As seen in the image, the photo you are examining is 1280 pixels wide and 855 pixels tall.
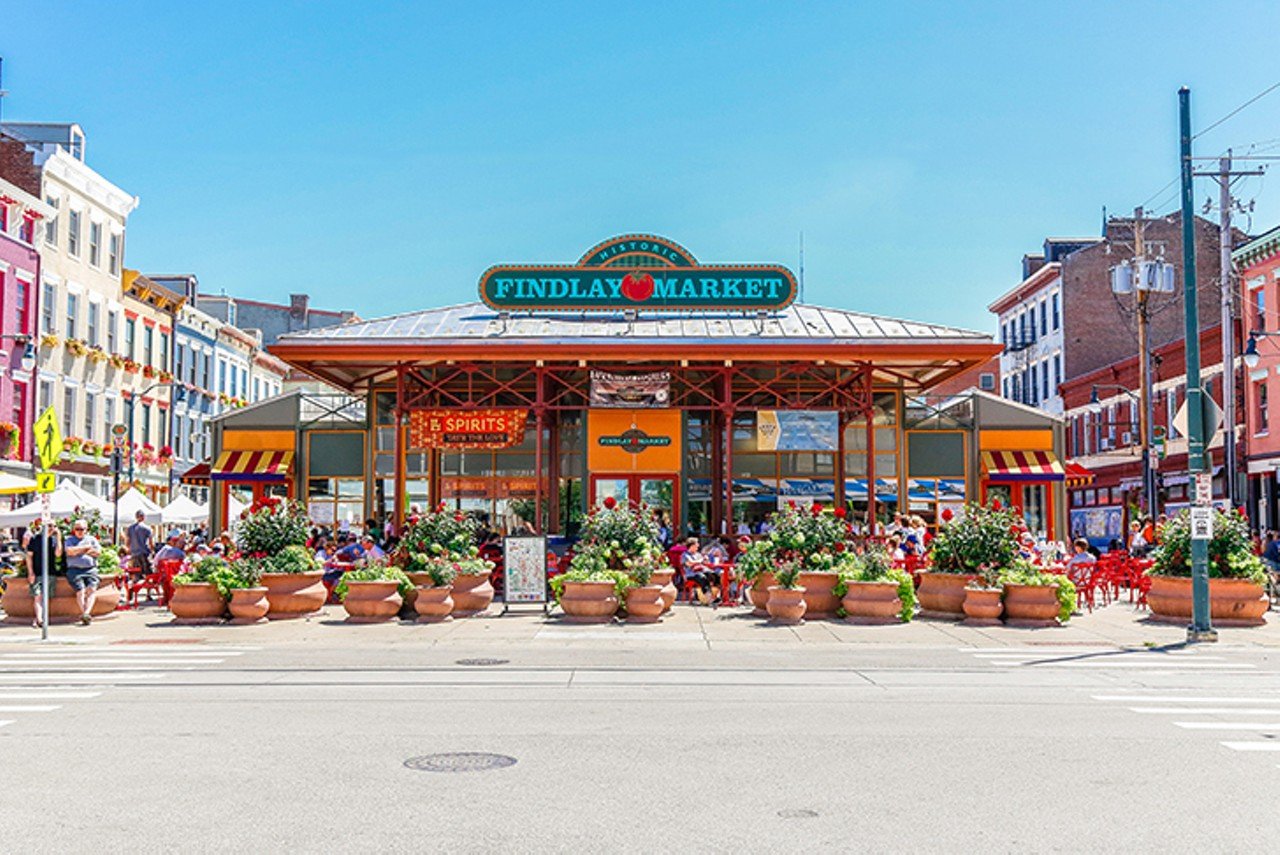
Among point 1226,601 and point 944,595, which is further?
point 944,595

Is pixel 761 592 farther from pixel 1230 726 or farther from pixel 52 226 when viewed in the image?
pixel 52 226

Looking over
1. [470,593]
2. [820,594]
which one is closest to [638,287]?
[470,593]

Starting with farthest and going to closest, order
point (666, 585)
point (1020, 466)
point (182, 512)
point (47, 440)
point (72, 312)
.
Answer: point (72, 312) → point (182, 512) → point (1020, 466) → point (666, 585) → point (47, 440)

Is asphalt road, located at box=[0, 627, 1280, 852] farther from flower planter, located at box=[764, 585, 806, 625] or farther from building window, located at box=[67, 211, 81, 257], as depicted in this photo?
building window, located at box=[67, 211, 81, 257]

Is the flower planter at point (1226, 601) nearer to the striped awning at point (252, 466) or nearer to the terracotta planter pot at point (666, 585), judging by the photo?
the terracotta planter pot at point (666, 585)

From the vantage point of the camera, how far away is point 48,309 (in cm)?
4319

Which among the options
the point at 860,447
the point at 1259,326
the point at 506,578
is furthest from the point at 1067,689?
the point at 1259,326

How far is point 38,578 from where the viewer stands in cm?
1898

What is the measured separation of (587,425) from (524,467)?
329 centimetres

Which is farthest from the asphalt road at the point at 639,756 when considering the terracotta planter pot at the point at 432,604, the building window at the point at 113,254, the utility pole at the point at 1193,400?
the building window at the point at 113,254

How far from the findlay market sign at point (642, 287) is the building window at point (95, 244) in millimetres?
25462

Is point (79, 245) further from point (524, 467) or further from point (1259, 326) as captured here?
point (1259, 326)

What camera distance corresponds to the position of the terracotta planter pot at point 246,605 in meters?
19.3

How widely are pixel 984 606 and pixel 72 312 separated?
37.3m
